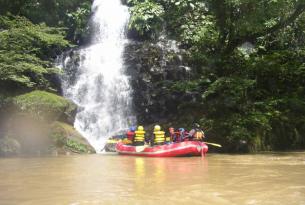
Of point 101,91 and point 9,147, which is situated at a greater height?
point 101,91

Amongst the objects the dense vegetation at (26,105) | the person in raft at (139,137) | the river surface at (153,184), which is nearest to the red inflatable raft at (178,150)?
the person in raft at (139,137)

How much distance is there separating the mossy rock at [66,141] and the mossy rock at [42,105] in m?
0.40

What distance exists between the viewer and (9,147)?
42.6 feet

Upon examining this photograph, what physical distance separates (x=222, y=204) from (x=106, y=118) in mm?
12203

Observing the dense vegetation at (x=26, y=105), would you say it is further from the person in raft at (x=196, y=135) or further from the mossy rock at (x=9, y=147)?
the person in raft at (x=196, y=135)

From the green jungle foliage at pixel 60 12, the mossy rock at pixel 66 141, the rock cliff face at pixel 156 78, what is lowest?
the mossy rock at pixel 66 141

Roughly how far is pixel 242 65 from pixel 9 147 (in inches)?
344

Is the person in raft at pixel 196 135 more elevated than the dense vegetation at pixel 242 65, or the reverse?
the dense vegetation at pixel 242 65

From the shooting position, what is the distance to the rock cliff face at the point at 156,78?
1741 cm

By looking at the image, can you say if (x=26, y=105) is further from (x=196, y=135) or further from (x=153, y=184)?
(x=153, y=184)

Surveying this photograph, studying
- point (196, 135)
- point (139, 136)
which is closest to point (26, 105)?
point (139, 136)

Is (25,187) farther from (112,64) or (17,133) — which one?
(112,64)

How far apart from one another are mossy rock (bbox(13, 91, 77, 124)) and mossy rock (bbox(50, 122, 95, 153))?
1.31 ft

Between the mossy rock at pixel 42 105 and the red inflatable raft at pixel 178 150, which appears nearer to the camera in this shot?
the red inflatable raft at pixel 178 150
